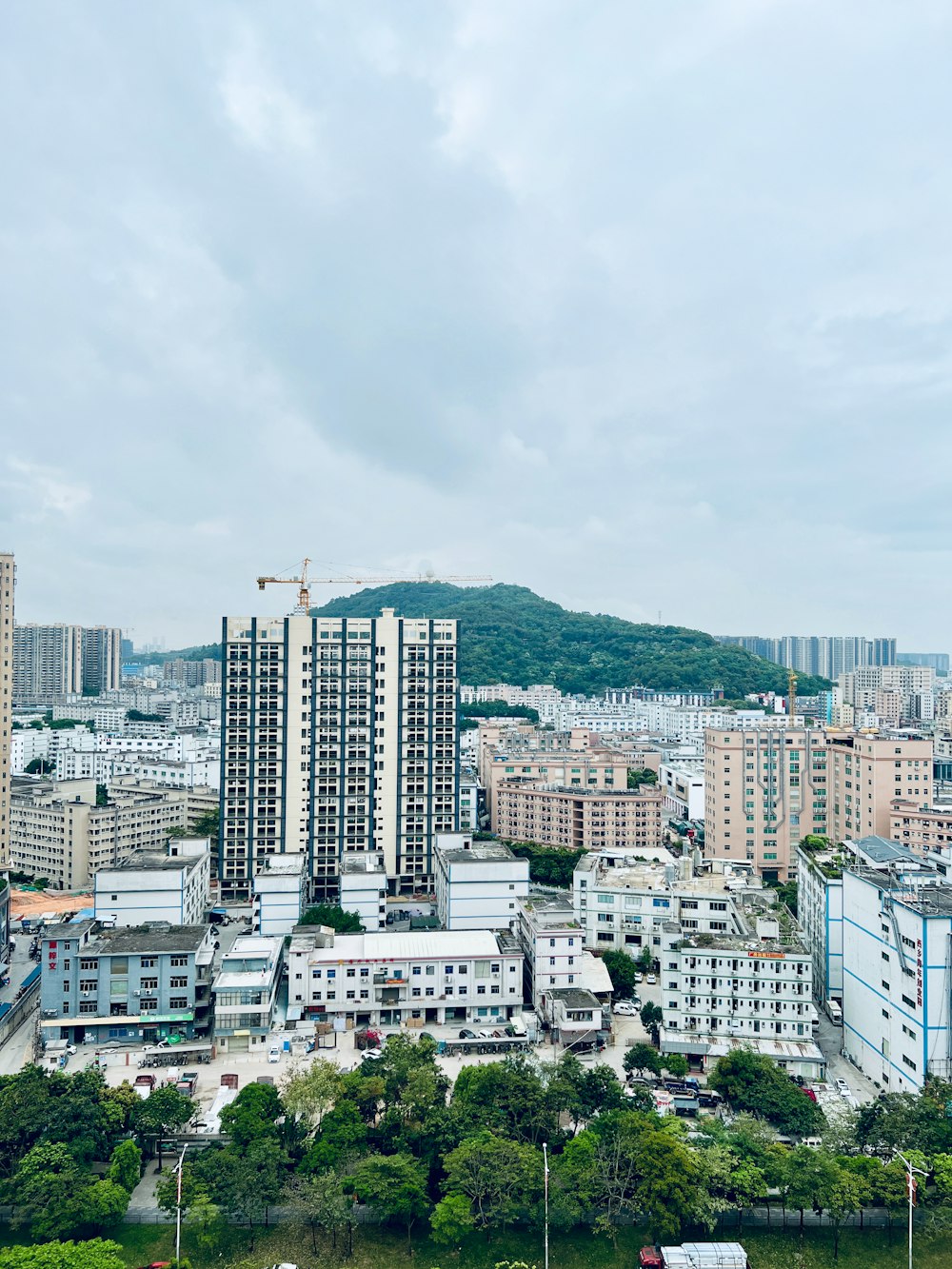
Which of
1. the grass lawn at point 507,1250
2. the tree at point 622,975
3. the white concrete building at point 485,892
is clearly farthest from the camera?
the white concrete building at point 485,892

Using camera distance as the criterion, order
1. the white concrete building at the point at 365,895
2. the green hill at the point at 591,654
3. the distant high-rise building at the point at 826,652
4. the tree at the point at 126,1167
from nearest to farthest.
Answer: the tree at the point at 126,1167 < the white concrete building at the point at 365,895 < the green hill at the point at 591,654 < the distant high-rise building at the point at 826,652

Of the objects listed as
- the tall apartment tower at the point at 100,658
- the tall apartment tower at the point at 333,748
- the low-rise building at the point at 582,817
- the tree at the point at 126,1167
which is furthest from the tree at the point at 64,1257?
the tall apartment tower at the point at 100,658

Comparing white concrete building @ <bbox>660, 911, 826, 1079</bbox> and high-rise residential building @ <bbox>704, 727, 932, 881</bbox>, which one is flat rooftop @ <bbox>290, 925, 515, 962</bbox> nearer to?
white concrete building @ <bbox>660, 911, 826, 1079</bbox>

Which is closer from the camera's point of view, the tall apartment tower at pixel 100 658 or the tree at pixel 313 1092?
the tree at pixel 313 1092

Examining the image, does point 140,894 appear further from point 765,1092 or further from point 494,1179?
point 765,1092

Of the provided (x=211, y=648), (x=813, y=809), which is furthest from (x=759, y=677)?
(x=211, y=648)

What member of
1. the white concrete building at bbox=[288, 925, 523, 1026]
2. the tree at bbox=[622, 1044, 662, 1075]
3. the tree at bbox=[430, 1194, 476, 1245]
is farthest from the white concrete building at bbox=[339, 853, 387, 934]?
the tree at bbox=[430, 1194, 476, 1245]

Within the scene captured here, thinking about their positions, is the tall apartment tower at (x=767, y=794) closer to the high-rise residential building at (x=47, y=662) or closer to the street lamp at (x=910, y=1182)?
the street lamp at (x=910, y=1182)
